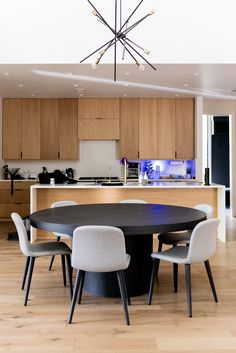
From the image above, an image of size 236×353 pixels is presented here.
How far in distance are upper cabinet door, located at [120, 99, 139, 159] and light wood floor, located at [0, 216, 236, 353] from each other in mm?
4429

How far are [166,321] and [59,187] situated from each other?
11.3 ft

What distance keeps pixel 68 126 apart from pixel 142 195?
2.87 metres

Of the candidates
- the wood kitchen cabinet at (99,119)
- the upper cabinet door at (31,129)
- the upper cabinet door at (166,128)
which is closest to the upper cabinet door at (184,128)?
the upper cabinet door at (166,128)

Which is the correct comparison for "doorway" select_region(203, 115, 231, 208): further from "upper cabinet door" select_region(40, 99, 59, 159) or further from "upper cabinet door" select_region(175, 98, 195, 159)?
"upper cabinet door" select_region(40, 99, 59, 159)

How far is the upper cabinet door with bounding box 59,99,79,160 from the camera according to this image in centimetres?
830

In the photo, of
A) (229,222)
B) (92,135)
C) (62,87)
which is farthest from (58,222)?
(229,222)

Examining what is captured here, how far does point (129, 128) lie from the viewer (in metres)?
8.31

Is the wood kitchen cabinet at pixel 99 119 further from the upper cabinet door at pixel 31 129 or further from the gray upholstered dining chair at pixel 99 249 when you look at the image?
the gray upholstered dining chair at pixel 99 249

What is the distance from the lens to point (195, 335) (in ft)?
9.16

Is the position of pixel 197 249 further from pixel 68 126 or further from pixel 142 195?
pixel 68 126

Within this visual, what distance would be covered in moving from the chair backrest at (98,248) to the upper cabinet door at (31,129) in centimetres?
566

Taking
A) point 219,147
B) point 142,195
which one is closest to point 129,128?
point 142,195

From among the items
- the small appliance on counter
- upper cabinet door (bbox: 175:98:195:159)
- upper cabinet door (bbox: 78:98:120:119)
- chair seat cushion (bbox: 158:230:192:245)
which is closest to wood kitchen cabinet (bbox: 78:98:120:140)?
upper cabinet door (bbox: 78:98:120:119)
